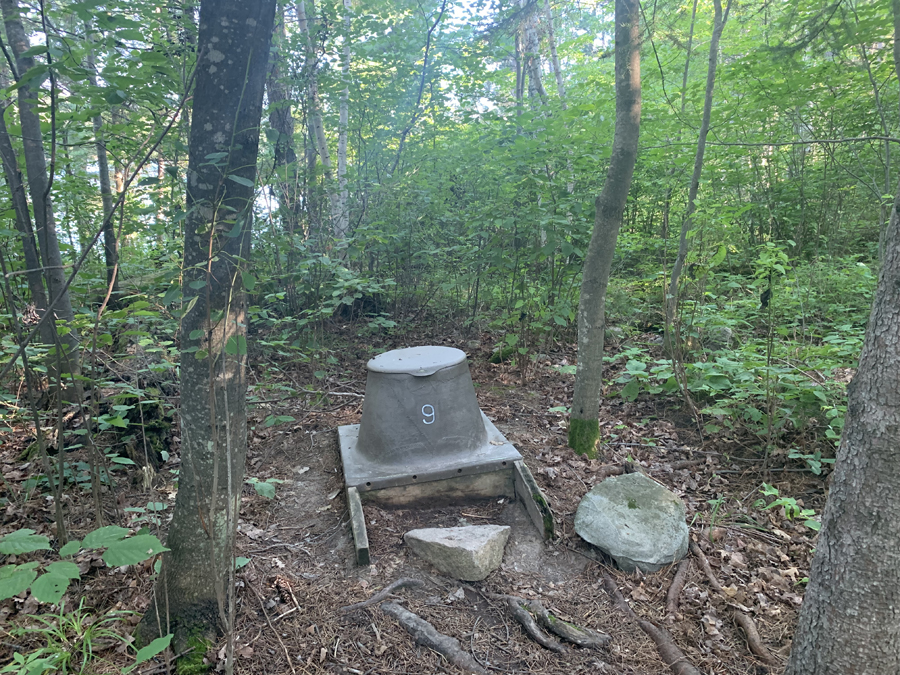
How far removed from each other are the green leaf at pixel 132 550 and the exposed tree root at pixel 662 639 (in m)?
2.41

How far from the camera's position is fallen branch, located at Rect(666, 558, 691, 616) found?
2.74 metres

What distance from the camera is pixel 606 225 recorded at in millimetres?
3840

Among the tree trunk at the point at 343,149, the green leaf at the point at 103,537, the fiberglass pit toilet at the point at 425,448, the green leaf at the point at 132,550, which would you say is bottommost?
the fiberglass pit toilet at the point at 425,448

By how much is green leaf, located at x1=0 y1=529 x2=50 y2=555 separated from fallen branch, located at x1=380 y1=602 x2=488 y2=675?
1710mm

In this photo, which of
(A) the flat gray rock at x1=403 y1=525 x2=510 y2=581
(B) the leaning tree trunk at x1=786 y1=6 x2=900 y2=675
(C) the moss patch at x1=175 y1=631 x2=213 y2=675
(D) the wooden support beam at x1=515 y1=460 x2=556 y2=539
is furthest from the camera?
(D) the wooden support beam at x1=515 y1=460 x2=556 y2=539

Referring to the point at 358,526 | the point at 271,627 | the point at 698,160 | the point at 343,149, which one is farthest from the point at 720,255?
the point at 343,149

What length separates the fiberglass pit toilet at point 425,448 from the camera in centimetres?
360

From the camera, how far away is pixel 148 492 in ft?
10.9

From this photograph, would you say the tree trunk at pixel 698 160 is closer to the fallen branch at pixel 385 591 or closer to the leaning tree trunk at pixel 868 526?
the leaning tree trunk at pixel 868 526

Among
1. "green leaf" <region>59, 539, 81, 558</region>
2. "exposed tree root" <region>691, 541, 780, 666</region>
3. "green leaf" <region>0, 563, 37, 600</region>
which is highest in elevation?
"green leaf" <region>59, 539, 81, 558</region>

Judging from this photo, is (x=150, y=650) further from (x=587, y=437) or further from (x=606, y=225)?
(x=606, y=225)

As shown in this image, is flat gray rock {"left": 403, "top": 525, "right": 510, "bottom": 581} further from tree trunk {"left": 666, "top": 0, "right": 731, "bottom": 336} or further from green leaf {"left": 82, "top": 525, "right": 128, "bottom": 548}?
tree trunk {"left": 666, "top": 0, "right": 731, "bottom": 336}

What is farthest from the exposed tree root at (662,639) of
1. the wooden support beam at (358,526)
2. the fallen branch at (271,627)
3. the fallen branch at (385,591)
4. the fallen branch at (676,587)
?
the fallen branch at (271,627)

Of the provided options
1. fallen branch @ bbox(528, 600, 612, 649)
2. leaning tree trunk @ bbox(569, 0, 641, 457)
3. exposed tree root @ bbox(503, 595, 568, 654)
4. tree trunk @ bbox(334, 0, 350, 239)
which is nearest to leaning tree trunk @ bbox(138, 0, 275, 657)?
exposed tree root @ bbox(503, 595, 568, 654)
